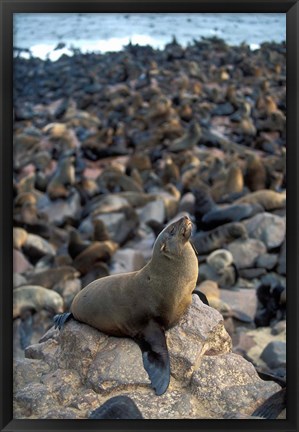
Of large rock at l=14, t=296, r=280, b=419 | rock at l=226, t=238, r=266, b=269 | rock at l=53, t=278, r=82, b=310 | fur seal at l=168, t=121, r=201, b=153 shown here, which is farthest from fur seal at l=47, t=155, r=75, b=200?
large rock at l=14, t=296, r=280, b=419

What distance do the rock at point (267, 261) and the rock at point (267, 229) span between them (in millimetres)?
223

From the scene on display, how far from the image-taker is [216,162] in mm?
18328

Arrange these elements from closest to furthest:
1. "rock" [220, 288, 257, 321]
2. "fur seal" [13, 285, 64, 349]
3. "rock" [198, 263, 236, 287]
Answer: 1. "fur seal" [13, 285, 64, 349]
2. "rock" [220, 288, 257, 321]
3. "rock" [198, 263, 236, 287]

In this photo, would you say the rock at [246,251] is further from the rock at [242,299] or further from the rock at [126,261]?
the rock at [126,261]

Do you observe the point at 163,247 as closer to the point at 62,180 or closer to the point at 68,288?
the point at 68,288

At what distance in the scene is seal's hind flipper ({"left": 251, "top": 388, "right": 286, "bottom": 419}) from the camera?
3766mm

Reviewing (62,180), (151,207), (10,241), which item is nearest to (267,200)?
(151,207)

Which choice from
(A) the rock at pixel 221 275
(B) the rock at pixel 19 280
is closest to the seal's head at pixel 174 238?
(A) the rock at pixel 221 275

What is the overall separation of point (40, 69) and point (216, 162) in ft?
46.0

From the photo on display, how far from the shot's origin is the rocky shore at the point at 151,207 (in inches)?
161

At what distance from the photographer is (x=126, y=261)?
486 inches

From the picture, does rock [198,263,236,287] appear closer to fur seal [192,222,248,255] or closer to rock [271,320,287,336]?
fur seal [192,222,248,255]
